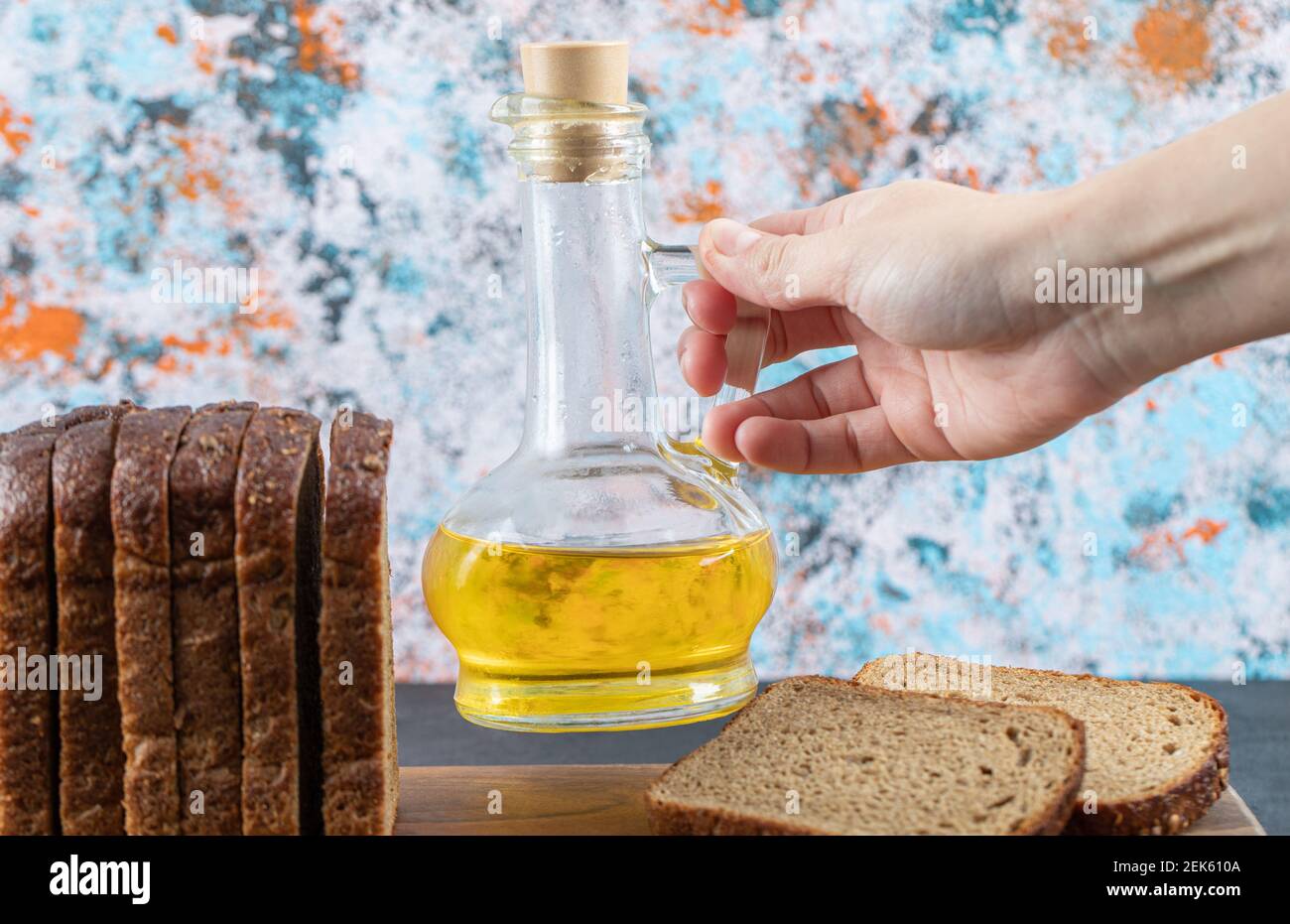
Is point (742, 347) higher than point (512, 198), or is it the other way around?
point (512, 198)

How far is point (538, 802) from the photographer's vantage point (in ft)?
4.71

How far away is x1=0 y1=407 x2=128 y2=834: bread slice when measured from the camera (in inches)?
45.2

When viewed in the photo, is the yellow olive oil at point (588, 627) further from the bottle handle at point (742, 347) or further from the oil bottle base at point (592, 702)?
the bottle handle at point (742, 347)

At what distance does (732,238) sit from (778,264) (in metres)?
0.06

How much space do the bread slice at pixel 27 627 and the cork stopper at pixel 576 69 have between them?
0.56 m

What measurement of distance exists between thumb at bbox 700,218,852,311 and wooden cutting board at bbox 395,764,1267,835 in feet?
1.84

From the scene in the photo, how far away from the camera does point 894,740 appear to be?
1.38 m

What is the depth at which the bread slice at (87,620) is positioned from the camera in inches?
45.0

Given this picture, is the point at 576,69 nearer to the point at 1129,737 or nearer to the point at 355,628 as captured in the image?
the point at 355,628

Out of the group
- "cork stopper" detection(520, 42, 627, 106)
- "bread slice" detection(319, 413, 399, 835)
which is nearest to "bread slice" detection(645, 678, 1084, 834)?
"bread slice" detection(319, 413, 399, 835)

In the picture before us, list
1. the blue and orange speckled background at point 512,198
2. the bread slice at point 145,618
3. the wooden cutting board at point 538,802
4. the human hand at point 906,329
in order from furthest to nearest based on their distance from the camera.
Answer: the blue and orange speckled background at point 512,198 < the wooden cutting board at point 538,802 < the human hand at point 906,329 < the bread slice at point 145,618

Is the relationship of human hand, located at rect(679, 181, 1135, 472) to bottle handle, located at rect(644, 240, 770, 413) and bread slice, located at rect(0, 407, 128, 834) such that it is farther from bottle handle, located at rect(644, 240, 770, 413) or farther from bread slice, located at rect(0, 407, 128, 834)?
bread slice, located at rect(0, 407, 128, 834)

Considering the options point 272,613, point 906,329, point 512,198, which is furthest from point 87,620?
point 512,198

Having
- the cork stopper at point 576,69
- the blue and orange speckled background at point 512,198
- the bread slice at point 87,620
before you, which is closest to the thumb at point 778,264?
the cork stopper at point 576,69
